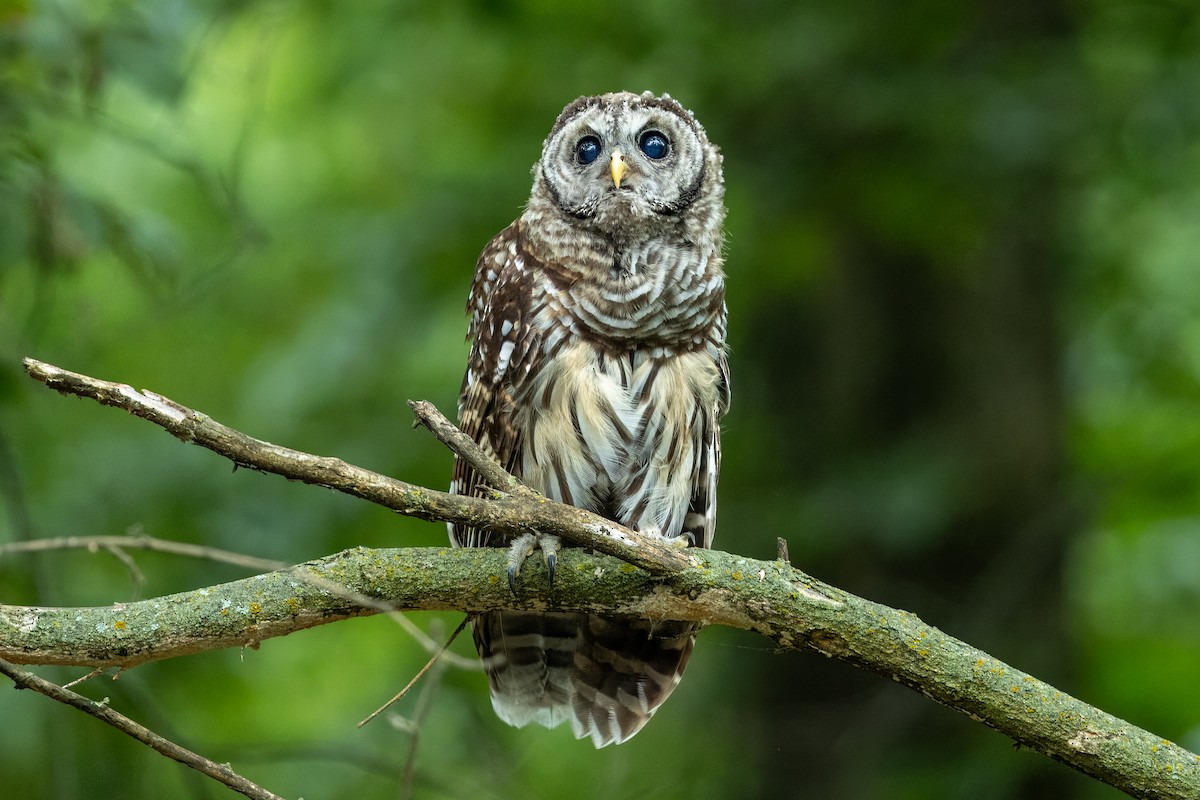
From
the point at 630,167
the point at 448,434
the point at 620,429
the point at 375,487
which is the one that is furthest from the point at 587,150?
the point at 375,487

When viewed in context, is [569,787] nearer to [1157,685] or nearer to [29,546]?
[1157,685]

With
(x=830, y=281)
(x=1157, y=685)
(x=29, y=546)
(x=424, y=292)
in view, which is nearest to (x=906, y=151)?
(x=830, y=281)

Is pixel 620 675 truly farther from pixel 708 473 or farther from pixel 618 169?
pixel 618 169

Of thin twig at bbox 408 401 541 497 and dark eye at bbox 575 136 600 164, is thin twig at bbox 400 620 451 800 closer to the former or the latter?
thin twig at bbox 408 401 541 497

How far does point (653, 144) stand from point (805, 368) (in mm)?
2350

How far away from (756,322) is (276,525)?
99.2 inches

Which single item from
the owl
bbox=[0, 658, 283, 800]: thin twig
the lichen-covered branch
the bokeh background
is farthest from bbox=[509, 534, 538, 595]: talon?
the bokeh background

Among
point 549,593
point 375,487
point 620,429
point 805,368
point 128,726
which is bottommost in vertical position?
point 128,726

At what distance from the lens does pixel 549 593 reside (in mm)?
2469

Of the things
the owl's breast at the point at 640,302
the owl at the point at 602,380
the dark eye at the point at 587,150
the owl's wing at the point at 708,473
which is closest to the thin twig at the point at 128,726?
the owl at the point at 602,380

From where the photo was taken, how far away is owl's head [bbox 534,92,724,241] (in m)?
3.55

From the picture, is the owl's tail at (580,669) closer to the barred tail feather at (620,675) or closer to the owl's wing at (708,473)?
the barred tail feather at (620,675)

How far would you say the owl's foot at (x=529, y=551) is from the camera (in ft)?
7.91

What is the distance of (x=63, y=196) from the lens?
320cm
